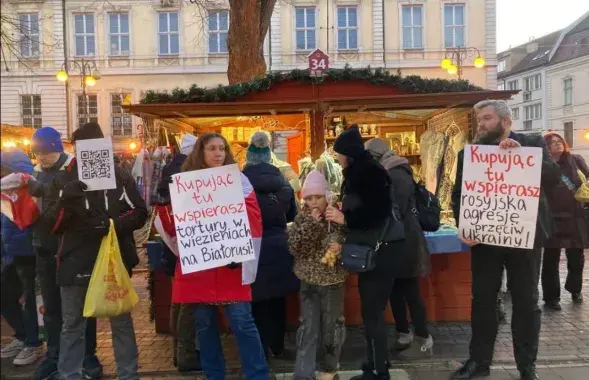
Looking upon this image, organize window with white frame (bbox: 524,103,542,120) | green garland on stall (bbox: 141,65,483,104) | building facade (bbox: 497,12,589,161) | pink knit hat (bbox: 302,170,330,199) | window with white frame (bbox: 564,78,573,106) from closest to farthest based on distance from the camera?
pink knit hat (bbox: 302,170,330,199) → green garland on stall (bbox: 141,65,483,104) → building facade (bbox: 497,12,589,161) → window with white frame (bbox: 564,78,573,106) → window with white frame (bbox: 524,103,542,120)

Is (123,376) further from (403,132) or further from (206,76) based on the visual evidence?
(206,76)

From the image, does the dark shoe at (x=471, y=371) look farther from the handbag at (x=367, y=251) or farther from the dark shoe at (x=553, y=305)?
the dark shoe at (x=553, y=305)

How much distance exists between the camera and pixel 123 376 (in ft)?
13.6

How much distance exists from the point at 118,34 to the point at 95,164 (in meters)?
26.4

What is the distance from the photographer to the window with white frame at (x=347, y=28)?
28.3 m

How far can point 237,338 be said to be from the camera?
396 cm

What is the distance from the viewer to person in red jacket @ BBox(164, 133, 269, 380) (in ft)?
12.8

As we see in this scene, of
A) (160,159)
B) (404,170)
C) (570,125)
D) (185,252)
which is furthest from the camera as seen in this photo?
(570,125)

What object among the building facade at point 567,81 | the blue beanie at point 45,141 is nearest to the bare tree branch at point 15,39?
the blue beanie at point 45,141

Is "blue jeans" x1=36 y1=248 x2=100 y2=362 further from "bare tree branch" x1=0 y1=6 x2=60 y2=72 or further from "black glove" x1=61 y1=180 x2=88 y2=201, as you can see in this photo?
"bare tree branch" x1=0 y1=6 x2=60 y2=72

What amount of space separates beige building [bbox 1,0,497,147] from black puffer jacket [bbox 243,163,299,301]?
23.7 meters

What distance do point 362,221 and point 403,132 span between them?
590 cm

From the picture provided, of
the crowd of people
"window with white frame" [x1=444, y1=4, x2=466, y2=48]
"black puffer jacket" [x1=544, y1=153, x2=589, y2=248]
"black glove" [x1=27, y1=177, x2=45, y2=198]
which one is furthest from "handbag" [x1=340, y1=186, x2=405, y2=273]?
"window with white frame" [x1=444, y1=4, x2=466, y2=48]

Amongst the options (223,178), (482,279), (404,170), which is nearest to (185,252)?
(223,178)
